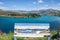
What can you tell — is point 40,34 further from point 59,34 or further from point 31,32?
point 59,34

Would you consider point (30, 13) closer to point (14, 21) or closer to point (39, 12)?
point (39, 12)

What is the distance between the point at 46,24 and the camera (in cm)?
143

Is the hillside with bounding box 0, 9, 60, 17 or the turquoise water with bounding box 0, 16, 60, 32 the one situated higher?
the hillside with bounding box 0, 9, 60, 17

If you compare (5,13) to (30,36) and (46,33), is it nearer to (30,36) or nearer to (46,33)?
(30,36)

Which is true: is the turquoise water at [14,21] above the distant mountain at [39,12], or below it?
below

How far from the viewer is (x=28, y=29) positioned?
1417 millimetres

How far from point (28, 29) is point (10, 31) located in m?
0.21

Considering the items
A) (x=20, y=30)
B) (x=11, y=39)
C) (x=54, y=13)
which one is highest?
(x=54, y=13)

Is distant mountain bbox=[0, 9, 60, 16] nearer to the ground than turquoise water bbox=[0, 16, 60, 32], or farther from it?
farther from it

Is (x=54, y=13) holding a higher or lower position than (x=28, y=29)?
higher

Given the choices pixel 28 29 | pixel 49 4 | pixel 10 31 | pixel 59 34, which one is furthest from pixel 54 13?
pixel 10 31

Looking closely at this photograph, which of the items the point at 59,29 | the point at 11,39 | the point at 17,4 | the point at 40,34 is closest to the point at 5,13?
the point at 17,4

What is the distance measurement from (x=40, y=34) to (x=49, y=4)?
362 millimetres

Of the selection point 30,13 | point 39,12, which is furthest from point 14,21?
point 39,12
